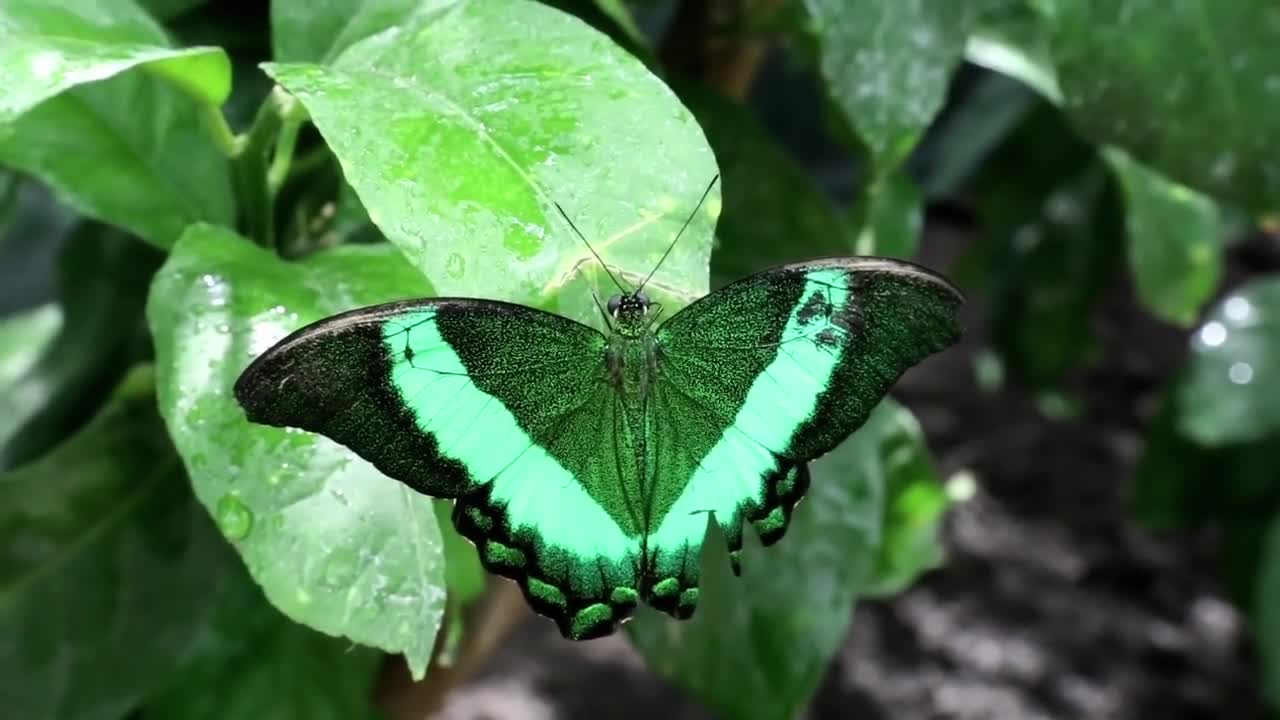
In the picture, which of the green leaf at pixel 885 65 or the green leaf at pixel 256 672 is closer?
the green leaf at pixel 885 65

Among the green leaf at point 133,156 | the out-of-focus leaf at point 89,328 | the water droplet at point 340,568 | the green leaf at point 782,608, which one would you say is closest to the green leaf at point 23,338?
the out-of-focus leaf at point 89,328

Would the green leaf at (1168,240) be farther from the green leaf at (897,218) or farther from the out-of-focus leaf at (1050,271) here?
the out-of-focus leaf at (1050,271)

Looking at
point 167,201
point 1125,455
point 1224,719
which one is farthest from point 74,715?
point 1125,455

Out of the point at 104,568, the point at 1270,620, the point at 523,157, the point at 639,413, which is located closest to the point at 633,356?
the point at 639,413

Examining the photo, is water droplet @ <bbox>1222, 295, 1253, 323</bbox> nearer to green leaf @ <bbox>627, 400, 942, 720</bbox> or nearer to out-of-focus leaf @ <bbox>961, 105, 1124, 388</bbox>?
out-of-focus leaf @ <bbox>961, 105, 1124, 388</bbox>

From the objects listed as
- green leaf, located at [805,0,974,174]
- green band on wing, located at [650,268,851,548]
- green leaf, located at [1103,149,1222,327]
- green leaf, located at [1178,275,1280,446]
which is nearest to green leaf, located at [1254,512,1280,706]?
green leaf, located at [1178,275,1280,446]

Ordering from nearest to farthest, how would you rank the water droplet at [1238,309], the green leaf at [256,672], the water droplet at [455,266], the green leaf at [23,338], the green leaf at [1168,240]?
the water droplet at [455,266] → the green leaf at [256,672] → the green leaf at [1168,240] → the green leaf at [23,338] → the water droplet at [1238,309]
